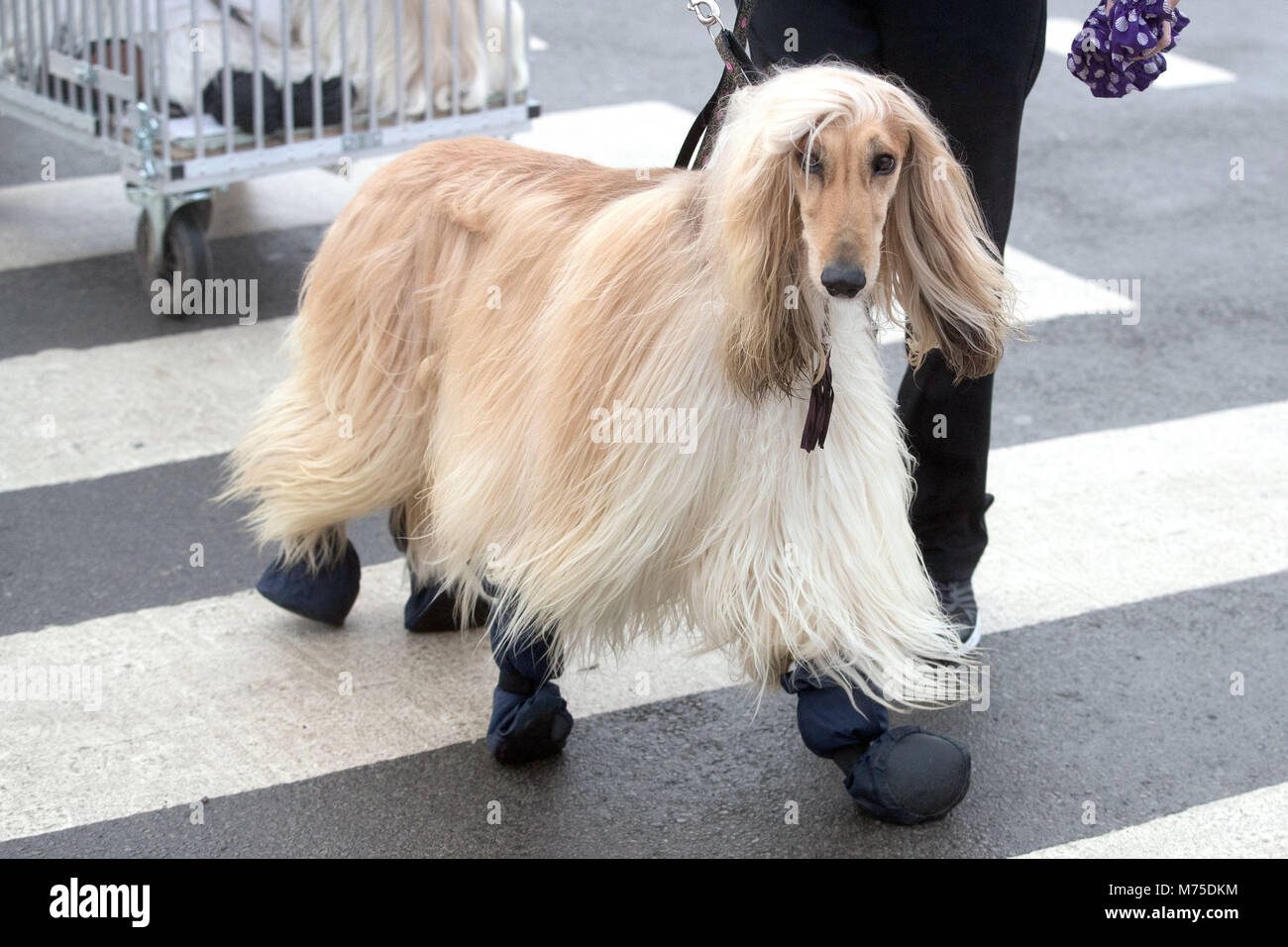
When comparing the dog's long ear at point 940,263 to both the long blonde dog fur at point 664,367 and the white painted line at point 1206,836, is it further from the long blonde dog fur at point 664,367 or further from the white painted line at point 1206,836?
the white painted line at point 1206,836

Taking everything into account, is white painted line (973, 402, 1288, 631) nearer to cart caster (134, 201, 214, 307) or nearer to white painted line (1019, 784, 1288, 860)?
white painted line (1019, 784, 1288, 860)

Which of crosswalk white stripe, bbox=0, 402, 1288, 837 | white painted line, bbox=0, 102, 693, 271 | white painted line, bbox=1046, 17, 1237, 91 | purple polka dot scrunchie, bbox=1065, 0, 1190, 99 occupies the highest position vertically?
purple polka dot scrunchie, bbox=1065, 0, 1190, 99

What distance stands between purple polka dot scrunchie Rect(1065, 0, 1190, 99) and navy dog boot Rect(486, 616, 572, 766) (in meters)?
1.78

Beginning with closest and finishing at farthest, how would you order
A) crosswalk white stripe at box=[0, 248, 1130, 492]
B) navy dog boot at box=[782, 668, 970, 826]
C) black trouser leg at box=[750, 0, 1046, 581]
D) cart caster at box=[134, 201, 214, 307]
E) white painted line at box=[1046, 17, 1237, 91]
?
navy dog boot at box=[782, 668, 970, 826] → black trouser leg at box=[750, 0, 1046, 581] → crosswalk white stripe at box=[0, 248, 1130, 492] → cart caster at box=[134, 201, 214, 307] → white painted line at box=[1046, 17, 1237, 91]

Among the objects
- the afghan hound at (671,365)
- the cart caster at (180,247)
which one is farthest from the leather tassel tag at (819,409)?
the cart caster at (180,247)

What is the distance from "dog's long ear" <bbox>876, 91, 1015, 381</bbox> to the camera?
8.45ft

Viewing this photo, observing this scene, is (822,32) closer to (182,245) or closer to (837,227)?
(837,227)

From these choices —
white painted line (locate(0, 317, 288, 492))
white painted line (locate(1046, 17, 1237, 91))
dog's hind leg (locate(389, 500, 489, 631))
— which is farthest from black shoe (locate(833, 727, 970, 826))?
white painted line (locate(1046, 17, 1237, 91))

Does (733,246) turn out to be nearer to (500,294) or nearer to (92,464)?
(500,294)

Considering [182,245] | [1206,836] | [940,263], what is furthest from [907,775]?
[182,245]

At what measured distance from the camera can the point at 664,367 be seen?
2.82 m

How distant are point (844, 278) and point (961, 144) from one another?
3.54 ft

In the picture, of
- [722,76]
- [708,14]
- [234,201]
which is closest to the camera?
[722,76]

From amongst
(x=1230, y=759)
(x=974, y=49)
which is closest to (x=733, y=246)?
(x=974, y=49)
